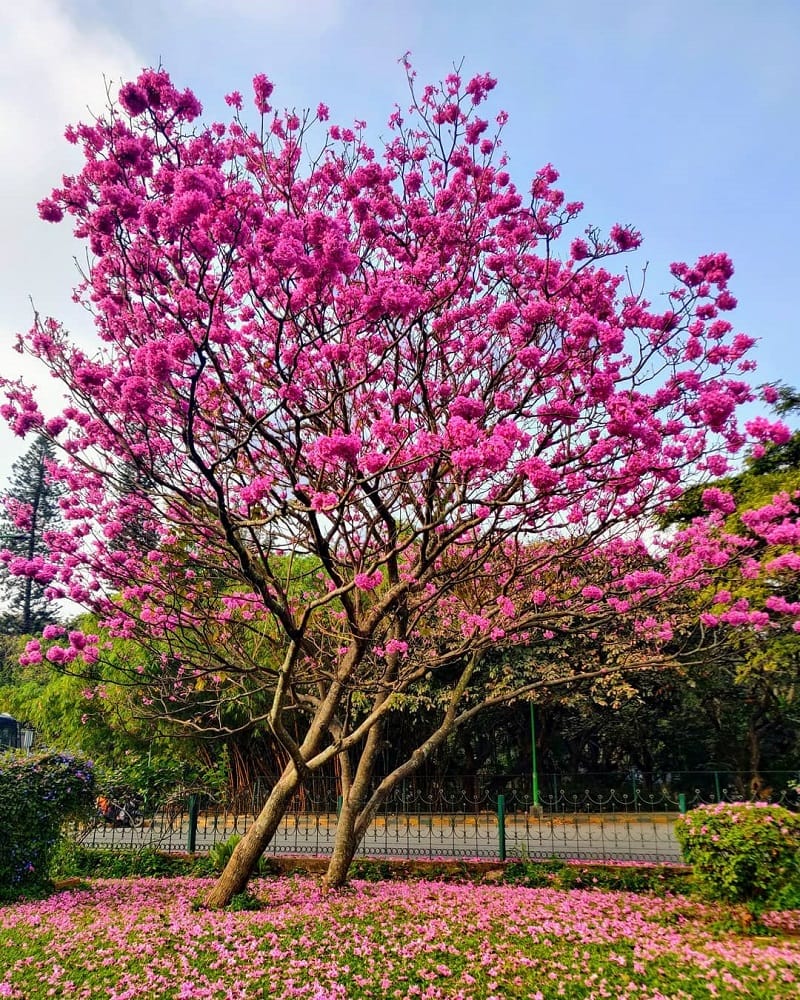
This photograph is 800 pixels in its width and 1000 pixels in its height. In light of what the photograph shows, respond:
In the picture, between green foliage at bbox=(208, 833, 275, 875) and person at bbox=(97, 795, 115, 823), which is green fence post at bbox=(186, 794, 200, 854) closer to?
green foliage at bbox=(208, 833, 275, 875)

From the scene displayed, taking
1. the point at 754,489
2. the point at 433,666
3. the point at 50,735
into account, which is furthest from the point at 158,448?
the point at 50,735

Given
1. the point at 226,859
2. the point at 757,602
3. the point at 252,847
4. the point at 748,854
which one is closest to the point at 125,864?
the point at 226,859

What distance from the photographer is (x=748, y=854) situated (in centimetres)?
567

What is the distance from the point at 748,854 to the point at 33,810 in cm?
714

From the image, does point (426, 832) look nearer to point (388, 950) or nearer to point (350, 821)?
point (350, 821)

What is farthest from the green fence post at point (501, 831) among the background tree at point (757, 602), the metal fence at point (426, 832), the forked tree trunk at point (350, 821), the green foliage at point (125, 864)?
the green foliage at point (125, 864)

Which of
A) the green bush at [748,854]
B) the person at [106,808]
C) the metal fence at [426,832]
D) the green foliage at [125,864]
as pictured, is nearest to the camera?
the green bush at [748,854]

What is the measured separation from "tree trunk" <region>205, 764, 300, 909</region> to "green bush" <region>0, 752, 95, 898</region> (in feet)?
6.98

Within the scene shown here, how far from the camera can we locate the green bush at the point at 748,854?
5.61 meters

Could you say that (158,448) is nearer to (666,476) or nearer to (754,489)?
(666,476)

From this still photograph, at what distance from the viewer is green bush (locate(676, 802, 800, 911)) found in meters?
5.61

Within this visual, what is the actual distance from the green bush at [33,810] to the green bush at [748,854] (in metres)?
6.60

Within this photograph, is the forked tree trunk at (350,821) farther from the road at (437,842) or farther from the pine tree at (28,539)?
the pine tree at (28,539)

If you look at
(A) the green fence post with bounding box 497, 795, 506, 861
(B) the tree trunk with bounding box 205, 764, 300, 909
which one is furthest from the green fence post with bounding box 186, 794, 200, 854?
(A) the green fence post with bounding box 497, 795, 506, 861
